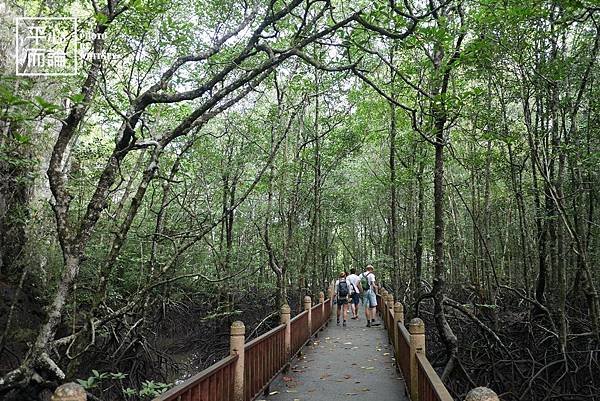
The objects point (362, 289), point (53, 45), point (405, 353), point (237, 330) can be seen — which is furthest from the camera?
point (362, 289)

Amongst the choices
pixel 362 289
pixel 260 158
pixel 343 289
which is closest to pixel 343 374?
pixel 343 289

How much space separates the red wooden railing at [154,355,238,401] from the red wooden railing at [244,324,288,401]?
554 mm

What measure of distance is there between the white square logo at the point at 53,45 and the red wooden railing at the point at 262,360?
4.31 metres

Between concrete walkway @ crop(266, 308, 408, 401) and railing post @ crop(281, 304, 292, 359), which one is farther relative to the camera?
railing post @ crop(281, 304, 292, 359)

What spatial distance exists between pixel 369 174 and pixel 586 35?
1256 cm

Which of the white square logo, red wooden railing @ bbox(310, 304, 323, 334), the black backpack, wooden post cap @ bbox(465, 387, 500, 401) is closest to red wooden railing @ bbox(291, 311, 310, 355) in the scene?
red wooden railing @ bbox(310, 304, 323, 334)

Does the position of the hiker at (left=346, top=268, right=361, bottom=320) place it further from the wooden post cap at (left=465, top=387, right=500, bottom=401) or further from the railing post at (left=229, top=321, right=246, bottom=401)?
the wooden post cap at (left=465, top=387, right=500, bottom=401)

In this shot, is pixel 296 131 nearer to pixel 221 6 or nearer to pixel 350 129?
pixel 350 129

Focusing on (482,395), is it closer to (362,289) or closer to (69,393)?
(69,393)

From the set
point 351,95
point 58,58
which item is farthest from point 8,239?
point 351,95

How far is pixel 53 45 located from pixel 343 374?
6698 millimetres

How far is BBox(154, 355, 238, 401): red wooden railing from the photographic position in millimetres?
3055

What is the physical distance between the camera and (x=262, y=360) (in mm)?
5867

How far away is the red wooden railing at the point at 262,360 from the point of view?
5.16 meters
